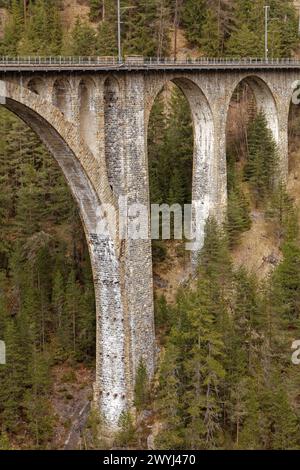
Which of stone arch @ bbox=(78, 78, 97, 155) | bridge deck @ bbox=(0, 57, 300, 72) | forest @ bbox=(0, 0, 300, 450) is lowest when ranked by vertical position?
forest @ bbox=(0, 0, 300, 450)

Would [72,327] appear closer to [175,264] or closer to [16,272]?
[16,272]

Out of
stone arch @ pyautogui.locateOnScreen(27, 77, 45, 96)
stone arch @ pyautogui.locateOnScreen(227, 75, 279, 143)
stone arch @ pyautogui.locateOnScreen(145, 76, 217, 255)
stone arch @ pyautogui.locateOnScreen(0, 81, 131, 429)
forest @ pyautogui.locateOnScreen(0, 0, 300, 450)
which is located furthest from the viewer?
stone arch @ pyautogui.locateOnScreen(227, 75, 279, 143)

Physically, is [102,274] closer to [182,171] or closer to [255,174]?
[182,171]

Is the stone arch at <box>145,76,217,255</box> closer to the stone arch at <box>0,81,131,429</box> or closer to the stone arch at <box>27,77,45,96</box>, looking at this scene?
the stone arch at <box>0,81,131,429</box>

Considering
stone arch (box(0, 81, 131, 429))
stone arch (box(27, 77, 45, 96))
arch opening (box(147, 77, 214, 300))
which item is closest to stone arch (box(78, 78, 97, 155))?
stone arch (box(0, 81, 131, 429))

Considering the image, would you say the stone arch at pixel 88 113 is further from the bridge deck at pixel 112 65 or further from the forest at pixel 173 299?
the forest at pixel 173 299

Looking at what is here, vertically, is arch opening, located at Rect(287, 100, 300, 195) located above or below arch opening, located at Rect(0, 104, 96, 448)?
above

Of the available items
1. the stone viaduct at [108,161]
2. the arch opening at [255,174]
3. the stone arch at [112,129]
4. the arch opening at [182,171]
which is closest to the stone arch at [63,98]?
the stone viaduct at [108,161]
